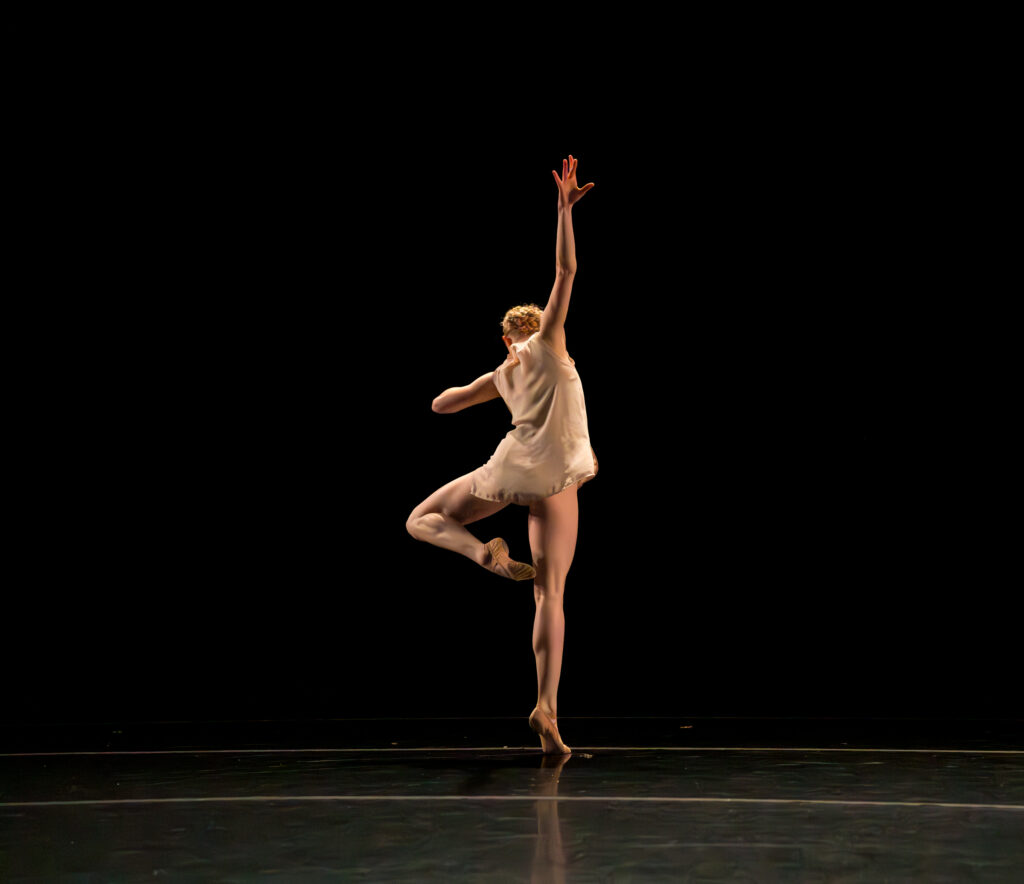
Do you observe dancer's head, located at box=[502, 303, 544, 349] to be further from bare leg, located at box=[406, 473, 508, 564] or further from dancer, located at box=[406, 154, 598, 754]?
bare leg, located at box=[406, 473, 508, 564]

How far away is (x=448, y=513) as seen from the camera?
3.67 meters

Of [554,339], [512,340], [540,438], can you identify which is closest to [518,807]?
[540,438]

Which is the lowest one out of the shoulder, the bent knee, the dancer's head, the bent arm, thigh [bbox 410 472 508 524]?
the bent knee

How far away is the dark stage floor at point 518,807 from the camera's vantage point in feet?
6.15

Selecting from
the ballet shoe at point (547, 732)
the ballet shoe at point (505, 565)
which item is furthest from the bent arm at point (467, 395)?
the ballet shoe at point (547, 732)

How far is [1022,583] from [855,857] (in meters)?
3.72

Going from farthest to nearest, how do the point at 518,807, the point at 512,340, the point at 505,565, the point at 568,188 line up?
the point at 512,340, the point at 568,188, the point at 505,565, the point at 518,807

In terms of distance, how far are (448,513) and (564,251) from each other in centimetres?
83

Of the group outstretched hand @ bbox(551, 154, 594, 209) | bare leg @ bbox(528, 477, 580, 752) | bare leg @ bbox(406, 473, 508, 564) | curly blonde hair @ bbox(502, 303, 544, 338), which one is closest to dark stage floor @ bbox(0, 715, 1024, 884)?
bare leg @ bbox(528, 477, 580, 752)

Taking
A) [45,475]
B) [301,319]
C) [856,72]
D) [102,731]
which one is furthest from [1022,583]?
[45,475]

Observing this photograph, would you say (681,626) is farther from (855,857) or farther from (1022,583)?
(855,857)

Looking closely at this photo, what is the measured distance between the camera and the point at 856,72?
538cm

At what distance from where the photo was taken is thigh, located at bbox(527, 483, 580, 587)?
139 inches

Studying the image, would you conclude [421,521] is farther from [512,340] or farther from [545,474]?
[512,340]
